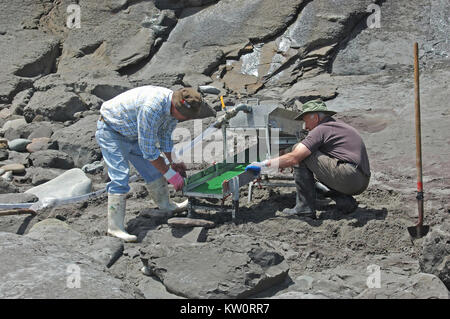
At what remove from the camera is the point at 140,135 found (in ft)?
13.7

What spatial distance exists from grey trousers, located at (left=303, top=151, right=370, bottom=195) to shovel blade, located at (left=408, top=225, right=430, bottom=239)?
23.3 inches

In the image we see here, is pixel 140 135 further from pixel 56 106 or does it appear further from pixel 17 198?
pixel 56 106

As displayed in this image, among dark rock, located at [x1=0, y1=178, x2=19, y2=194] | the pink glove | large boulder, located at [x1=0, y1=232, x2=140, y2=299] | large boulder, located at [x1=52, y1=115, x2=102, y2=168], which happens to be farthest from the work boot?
large boulder, located at [x1=52, y1=115, x2=102, y2=168]

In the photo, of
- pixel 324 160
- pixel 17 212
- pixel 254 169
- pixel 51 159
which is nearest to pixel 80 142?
pixel 51 159

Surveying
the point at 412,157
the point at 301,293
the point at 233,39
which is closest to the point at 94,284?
the point at 301,293

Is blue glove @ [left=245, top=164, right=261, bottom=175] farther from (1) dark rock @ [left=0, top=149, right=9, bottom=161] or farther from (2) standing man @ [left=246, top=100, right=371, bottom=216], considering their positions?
(1) dark rock @ [left=0, top=149, right=9, bottom=161]

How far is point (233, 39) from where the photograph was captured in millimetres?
10391

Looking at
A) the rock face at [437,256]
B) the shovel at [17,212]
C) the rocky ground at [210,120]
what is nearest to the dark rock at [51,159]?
the rocky ground at [210,120]

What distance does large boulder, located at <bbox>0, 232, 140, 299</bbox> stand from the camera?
291 centimetres

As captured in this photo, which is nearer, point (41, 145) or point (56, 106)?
point (41, 145)

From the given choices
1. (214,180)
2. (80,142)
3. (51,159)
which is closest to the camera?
(214,180)

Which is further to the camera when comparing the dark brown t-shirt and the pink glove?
the dark brown t-shirt

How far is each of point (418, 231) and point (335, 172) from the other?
2.60 feet

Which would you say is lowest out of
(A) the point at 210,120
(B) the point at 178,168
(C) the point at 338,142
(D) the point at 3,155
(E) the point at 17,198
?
(D) the point at 3,155
